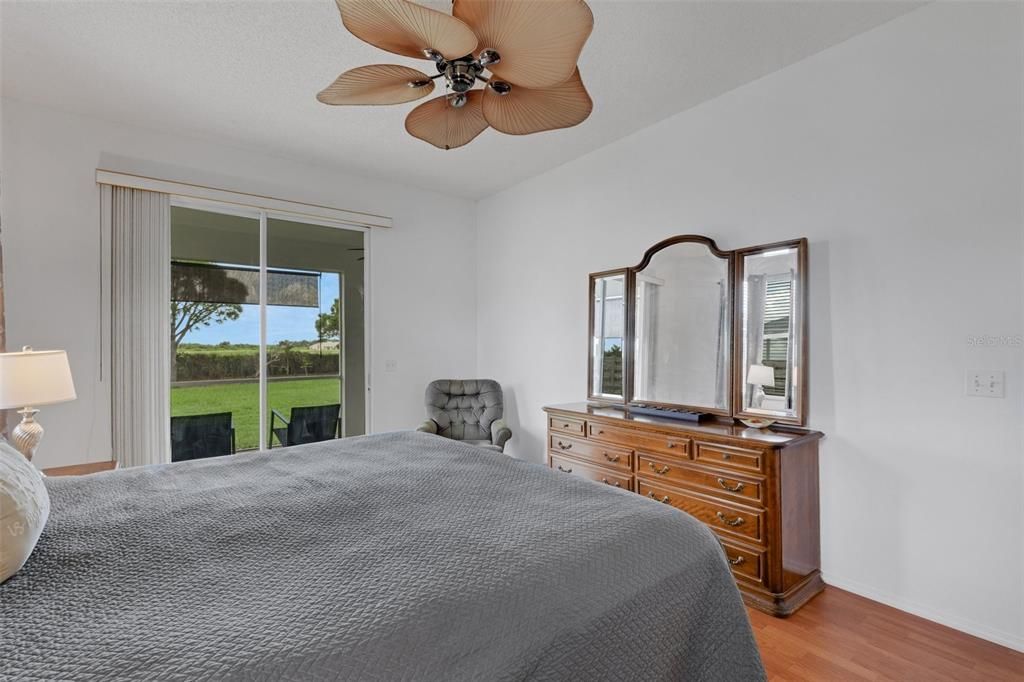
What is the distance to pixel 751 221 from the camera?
8.93 feet

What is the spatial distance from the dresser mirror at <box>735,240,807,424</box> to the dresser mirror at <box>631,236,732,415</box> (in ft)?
0.26

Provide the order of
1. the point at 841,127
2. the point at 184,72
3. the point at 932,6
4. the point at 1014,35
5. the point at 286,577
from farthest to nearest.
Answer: the point at 184,72 → the point at 841,127 → the point at 932,6 → the point at 1014,35 → the point at 286,577

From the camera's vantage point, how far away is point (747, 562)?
7.48 feet

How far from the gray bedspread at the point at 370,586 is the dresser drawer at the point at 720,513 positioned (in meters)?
1.02

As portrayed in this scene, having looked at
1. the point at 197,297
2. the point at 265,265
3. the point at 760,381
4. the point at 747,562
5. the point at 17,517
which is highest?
the point at 265,265

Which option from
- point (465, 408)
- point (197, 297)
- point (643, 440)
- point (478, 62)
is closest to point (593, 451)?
point (643, 440)

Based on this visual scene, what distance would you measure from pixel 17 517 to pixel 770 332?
288cm

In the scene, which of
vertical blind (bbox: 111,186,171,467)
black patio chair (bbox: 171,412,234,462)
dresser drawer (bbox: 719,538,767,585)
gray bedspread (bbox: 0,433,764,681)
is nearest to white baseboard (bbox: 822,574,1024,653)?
dresser drawer (bbox: 719,538,767,585)

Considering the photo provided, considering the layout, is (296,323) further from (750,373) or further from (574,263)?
(750,373)

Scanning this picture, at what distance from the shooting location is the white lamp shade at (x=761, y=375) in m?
2.53

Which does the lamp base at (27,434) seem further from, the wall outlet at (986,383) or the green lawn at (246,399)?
the wall outlet at (986,383)

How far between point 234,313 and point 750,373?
3652mm

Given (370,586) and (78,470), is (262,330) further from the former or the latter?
(370,586)

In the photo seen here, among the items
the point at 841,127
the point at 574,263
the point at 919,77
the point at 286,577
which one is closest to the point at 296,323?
the point at 574,263
